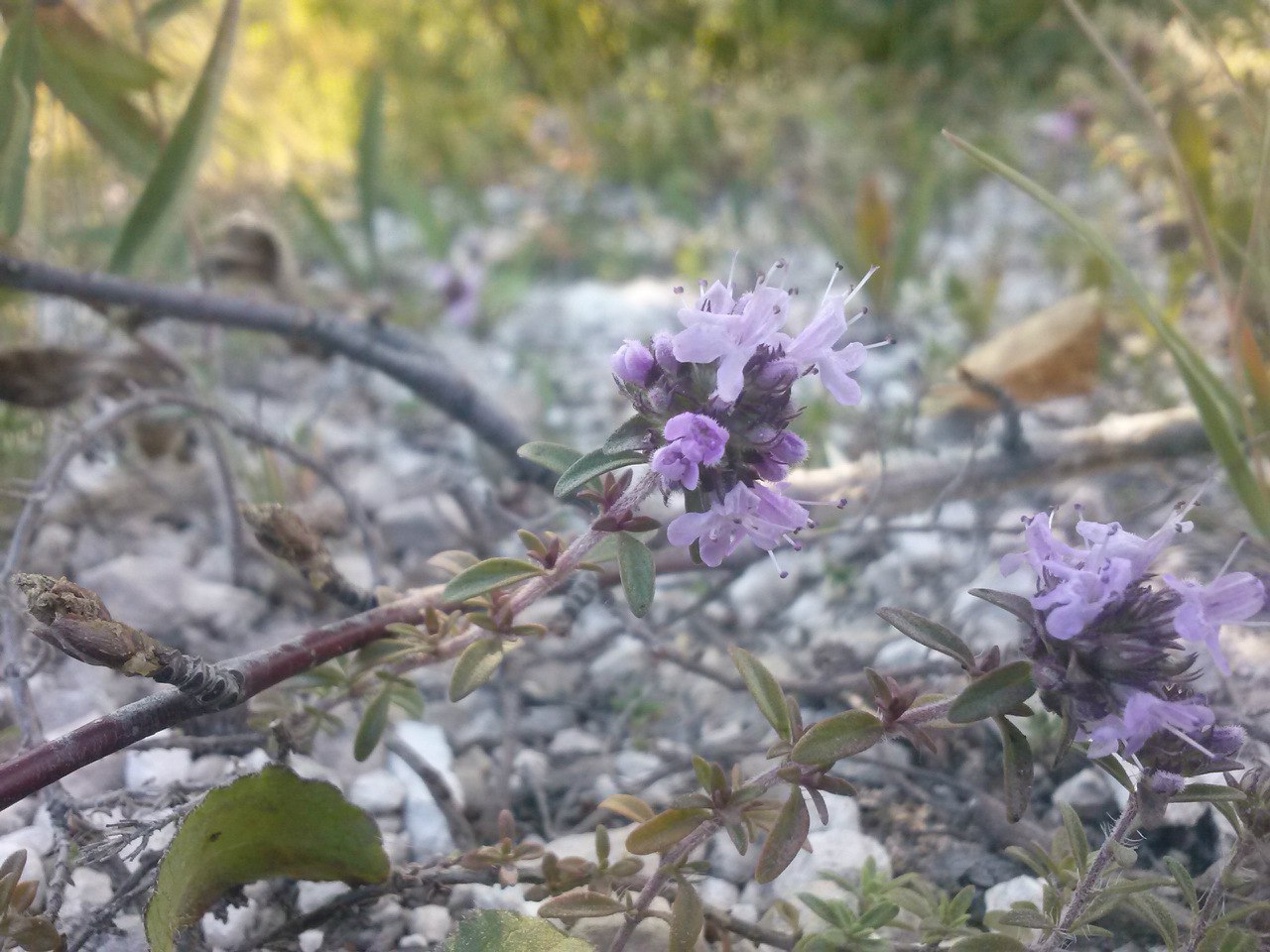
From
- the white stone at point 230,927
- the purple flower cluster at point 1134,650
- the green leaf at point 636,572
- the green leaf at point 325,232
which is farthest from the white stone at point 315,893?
the green leaf at point 325,232

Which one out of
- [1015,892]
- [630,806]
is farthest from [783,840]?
[1015,892]

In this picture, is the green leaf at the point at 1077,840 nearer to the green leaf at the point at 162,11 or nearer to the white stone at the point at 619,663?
the white stone at the point at 619,663

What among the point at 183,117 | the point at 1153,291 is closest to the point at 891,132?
the point at 1153,291

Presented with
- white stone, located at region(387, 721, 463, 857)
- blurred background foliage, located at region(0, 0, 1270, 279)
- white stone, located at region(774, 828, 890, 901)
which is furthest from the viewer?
blurred background foliage, located at region(0, 0, 1270, 279)

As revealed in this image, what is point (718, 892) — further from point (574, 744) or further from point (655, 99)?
point (655, 99)

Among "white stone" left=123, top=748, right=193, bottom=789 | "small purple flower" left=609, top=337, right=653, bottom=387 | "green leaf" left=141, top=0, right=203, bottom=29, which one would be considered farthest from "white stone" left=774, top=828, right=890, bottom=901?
"green leaf" left=141, top=0, right=203, bottom=29

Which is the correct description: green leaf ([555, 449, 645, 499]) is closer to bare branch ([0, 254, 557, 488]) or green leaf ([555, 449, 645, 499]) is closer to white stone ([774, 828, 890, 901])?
white stone ([774, 828, 890, 901])
